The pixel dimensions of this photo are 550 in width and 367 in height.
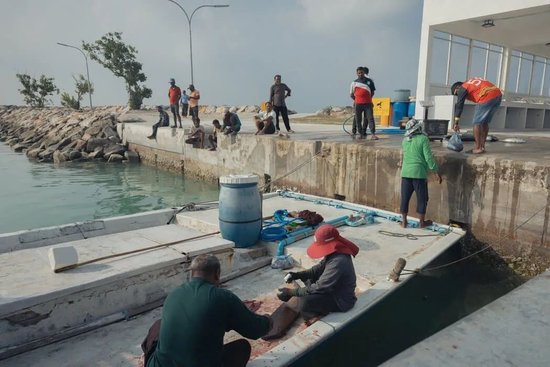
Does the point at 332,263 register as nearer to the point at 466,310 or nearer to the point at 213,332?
the point at 213,332

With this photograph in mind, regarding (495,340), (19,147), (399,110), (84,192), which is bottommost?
(84,192)

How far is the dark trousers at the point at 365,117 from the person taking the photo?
33.3 ft

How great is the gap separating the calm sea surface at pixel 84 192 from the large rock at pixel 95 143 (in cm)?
184

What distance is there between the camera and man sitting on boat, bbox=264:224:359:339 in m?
3.71

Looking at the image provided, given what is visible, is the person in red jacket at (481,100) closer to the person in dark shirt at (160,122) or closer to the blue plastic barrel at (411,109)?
the blue plastic barrel at (411,109)

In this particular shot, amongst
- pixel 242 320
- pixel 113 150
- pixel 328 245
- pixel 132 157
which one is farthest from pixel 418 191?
pixel 113 150

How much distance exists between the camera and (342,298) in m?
3.80

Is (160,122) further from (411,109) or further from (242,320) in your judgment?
(242,320)

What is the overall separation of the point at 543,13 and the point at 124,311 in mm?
15105

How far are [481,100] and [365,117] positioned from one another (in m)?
3.79

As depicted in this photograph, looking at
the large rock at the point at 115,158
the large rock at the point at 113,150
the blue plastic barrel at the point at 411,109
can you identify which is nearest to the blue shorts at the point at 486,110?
the blue plastic barrel at the point at 411,109

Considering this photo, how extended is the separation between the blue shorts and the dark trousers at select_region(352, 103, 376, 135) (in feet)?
10.5

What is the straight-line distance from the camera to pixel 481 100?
7.14 meters

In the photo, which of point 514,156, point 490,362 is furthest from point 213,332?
point 514,156
